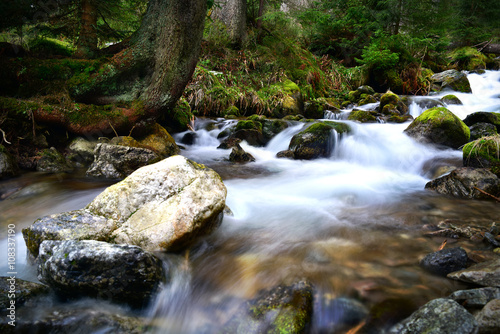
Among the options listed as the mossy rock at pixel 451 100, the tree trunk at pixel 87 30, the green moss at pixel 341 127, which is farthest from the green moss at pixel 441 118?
the tree trunk at pixel 87 30

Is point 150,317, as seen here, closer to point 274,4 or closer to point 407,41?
point 274,4

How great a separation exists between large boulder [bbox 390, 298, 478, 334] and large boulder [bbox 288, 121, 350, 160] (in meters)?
5.18

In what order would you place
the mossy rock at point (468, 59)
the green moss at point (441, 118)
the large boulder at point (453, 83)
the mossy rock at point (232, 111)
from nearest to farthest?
1. the green moss at point (441, 118)
2. the mossy rock at point (232, 111)
3. the large boulder at point (453, 83)
4. the mossy rock at point (468, 59)

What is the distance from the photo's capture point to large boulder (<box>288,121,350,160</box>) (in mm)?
6863

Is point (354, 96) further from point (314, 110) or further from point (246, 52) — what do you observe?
point (246, 52)

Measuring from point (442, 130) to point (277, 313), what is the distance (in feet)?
20.6

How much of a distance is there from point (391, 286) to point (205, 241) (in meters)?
1.78

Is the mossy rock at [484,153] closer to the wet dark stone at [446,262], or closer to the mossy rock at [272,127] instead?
the wet dark stone at [446,262]

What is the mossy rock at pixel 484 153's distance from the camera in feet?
15.3

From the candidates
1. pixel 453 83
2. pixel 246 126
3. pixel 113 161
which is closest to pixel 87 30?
pixel 113 161

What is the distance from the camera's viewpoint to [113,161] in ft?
15.8

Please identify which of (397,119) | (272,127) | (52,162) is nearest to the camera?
(52,162)

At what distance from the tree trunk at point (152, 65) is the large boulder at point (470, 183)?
16.9 ft

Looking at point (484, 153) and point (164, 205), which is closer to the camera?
point (164, 205)
